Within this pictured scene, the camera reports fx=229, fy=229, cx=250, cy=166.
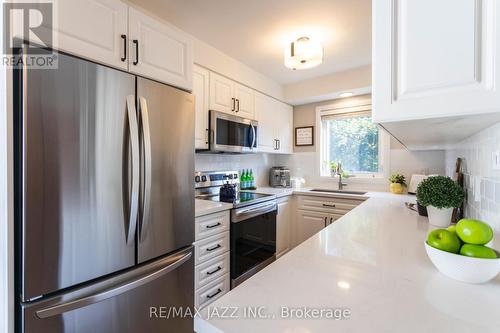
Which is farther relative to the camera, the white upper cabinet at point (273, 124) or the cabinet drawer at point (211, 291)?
the white upper cabinet at point (273, 124)

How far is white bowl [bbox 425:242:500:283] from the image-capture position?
634mm

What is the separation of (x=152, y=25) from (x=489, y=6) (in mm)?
1455

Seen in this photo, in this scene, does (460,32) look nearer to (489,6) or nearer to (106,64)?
(489,6)

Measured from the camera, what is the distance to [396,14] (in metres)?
0.65

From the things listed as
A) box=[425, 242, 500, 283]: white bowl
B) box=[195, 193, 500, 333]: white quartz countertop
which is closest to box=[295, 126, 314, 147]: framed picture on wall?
box=[195, 193, 500, 333]: white quartz countertop

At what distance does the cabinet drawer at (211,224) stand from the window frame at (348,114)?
194 centimetres

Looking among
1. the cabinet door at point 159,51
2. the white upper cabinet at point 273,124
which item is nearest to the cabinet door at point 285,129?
the white upper cabinet at point 273,124

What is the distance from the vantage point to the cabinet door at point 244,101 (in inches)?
99.6

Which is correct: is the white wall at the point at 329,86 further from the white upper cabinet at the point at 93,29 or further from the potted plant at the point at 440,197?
the white upper cabinet at the point at 93,29

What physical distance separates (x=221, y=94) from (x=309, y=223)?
6.03 ft

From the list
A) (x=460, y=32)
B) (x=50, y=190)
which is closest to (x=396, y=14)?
(x=460, y=32)

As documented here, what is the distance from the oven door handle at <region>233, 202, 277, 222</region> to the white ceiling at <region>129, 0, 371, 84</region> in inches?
61.2

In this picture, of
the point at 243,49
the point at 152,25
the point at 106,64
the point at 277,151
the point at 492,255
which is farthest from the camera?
the point at 277,151

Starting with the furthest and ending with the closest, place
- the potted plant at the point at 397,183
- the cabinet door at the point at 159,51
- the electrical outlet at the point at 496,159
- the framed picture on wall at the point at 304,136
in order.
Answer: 1. the framed picture on wall at the point at 304,136
2. the potted plant at the point at 397,183
3. the cabinet door at the point at 159,51
4. the electrical outlet at the point at 496,159
